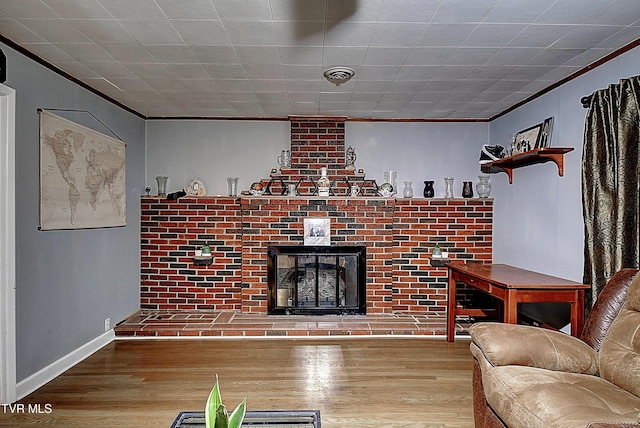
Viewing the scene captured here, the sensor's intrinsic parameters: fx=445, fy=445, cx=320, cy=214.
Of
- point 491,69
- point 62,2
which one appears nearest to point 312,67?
point 491,69

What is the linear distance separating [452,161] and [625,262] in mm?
2680

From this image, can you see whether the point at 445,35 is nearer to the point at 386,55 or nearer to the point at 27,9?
the point at 386,55

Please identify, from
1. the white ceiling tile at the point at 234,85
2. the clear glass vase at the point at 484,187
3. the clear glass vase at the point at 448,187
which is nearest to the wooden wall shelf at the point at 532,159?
the clear glass vase at the point at 484,187

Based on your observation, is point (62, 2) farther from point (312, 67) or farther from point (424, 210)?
point (424, 210)

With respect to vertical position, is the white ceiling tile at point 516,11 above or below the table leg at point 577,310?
above

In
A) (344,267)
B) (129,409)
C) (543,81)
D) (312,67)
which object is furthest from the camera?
(344,267)

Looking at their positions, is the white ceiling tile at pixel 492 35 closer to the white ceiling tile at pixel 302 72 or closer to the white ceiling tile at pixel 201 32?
the white ceiling tile at pixel 302 72

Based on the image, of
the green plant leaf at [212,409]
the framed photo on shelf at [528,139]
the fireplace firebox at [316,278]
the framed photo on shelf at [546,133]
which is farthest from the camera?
the fireplace firebox at [316,278]

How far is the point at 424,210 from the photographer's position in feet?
17.0

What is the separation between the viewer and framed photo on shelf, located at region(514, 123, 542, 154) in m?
4.07

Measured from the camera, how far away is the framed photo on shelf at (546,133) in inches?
153

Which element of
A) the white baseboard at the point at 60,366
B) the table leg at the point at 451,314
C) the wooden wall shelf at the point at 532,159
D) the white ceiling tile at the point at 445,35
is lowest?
the white baseboard at the point at 60,366

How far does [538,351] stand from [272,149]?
12.4ft

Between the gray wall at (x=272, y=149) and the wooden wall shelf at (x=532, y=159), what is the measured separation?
58 cm
